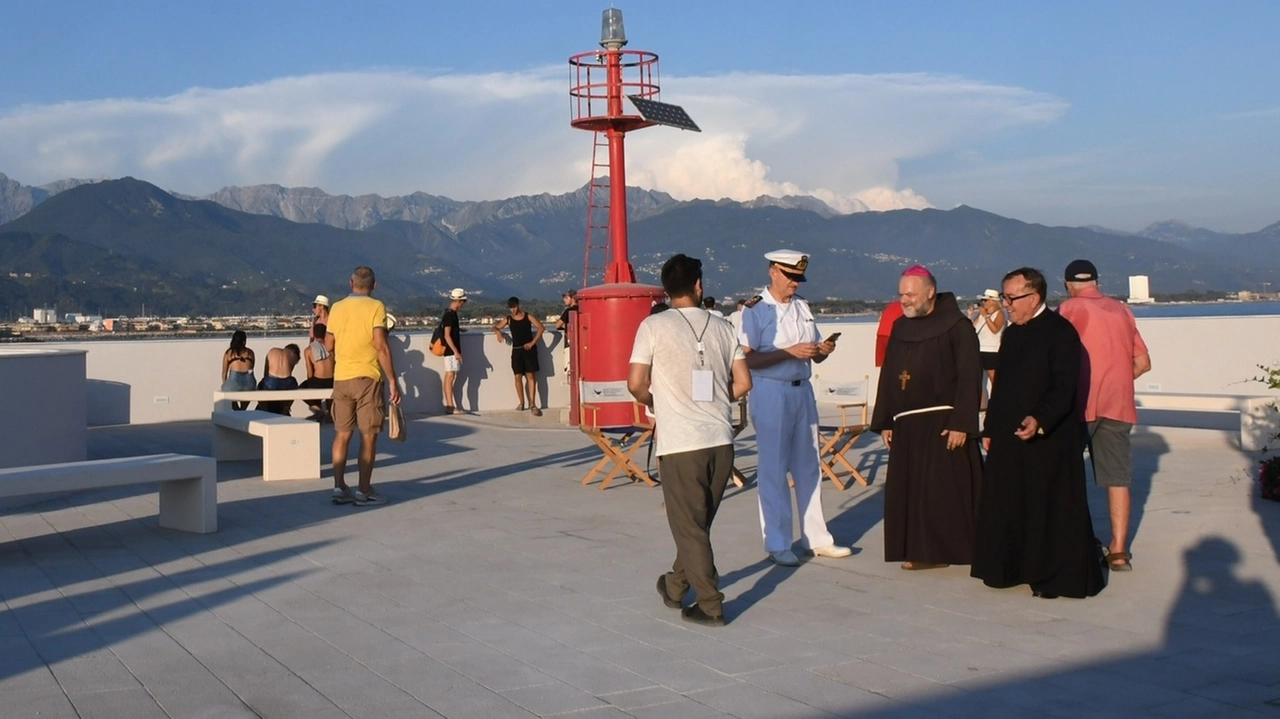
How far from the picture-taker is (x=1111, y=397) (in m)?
7.47

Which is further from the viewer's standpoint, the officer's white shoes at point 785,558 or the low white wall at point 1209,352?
the low white wall at point 1209,352

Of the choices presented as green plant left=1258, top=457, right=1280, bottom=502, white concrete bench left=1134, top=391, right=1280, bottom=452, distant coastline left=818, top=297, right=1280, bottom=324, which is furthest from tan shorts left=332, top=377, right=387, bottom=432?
distant coastline left=818, top=297, right=1280, bottom=324

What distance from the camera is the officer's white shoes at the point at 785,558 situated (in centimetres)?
769

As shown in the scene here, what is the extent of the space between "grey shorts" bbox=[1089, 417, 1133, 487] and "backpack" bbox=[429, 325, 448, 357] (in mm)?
12481

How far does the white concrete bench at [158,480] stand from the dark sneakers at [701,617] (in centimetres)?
406

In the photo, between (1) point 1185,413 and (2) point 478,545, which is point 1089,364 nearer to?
(2) point 478,545

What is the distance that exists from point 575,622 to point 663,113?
1543 cm

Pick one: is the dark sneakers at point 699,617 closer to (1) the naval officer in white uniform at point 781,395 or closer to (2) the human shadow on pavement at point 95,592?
(1) the naval officer in white uniform at point 781,395

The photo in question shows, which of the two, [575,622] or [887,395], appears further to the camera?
[887,395]

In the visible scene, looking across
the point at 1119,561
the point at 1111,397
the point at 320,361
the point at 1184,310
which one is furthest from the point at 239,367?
the point at 1184,310

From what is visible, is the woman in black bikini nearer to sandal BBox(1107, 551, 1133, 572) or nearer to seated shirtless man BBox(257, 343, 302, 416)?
seated shirtless man BBox(257, 343, 302, 416)

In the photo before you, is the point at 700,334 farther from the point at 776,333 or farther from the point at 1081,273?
the point at 1081,273

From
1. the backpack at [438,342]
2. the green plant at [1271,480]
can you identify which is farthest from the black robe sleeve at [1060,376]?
the backpack at [438,342]

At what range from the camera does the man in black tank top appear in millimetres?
19031
